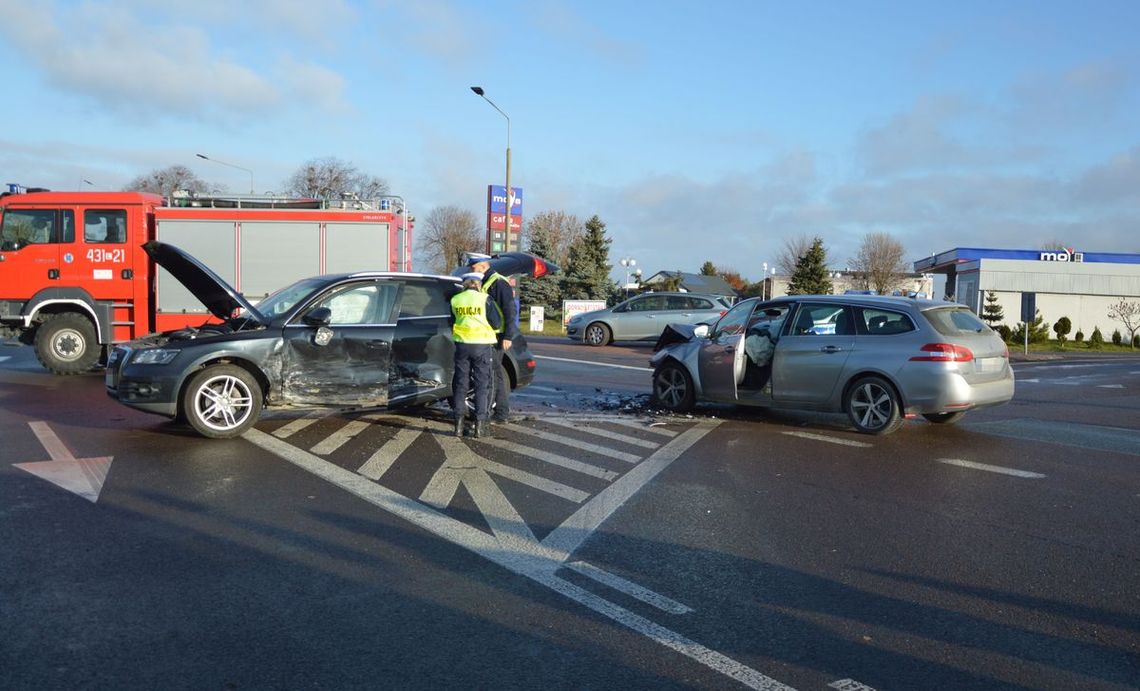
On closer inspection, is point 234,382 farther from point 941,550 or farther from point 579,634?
point 941,550

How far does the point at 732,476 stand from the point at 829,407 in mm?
2816

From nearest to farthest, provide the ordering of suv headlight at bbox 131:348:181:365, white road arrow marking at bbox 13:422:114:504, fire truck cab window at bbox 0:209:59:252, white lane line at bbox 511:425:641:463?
white road arrow marking at bbox 13:422:114:504 < white lane line at bbox 511:425:641:463 < suv headlight at bbox 131:348:181:365 < fire truck cab window at bbox 0:209:59:252

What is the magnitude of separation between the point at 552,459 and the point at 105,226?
9647 millimetres

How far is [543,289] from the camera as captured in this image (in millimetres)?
48969

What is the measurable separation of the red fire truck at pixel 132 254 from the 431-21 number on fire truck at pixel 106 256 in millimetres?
15

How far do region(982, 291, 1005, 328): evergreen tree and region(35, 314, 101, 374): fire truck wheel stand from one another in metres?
36.6

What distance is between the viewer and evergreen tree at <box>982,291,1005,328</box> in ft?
133

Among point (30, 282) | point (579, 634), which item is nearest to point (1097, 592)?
point (579, 634)

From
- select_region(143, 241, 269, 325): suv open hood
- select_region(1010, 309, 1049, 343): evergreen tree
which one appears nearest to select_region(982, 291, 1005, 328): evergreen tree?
select_region(1010, 309, 1049, 343): evergreen tree

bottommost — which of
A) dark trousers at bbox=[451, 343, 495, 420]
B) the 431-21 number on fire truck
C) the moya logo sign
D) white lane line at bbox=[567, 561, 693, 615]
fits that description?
white lane line at bbox=[567, 561, 693, 615]

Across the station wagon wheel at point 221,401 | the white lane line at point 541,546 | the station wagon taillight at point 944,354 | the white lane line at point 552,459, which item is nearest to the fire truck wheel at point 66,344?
the white lane line at point 541,546

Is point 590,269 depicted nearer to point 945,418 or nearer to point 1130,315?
point 1130,315

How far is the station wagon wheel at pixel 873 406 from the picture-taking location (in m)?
9.54

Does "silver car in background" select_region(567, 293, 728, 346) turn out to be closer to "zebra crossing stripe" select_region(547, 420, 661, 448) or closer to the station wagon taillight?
"zebra crossing stripe" select_region(547, 420, 661, 448)
